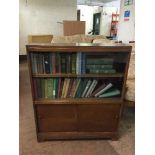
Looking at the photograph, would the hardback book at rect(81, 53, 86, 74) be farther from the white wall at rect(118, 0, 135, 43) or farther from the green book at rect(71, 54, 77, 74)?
the white wall at rect(118, 0, 135, 43)

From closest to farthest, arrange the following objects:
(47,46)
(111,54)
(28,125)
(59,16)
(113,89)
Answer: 1. (47,46)
2. (111,54)
3. (113,89)
4. (28,125)
5. (59,16)

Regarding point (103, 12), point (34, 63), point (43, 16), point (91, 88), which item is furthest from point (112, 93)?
point (103, 12)

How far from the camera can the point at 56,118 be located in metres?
1.93

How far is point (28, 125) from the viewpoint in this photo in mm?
2293

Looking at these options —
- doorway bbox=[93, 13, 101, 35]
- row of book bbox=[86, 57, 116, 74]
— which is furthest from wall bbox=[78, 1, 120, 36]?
row of book bbox=[86, 57, 116, 74]

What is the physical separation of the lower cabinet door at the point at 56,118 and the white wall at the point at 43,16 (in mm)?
4286

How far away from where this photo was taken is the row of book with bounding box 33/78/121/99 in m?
1.88

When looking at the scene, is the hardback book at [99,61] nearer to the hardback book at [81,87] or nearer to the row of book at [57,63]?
the row of book at [57,63]

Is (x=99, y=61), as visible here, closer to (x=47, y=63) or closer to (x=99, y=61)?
(x=99, y=61)

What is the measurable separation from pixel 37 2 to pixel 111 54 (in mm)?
5037
